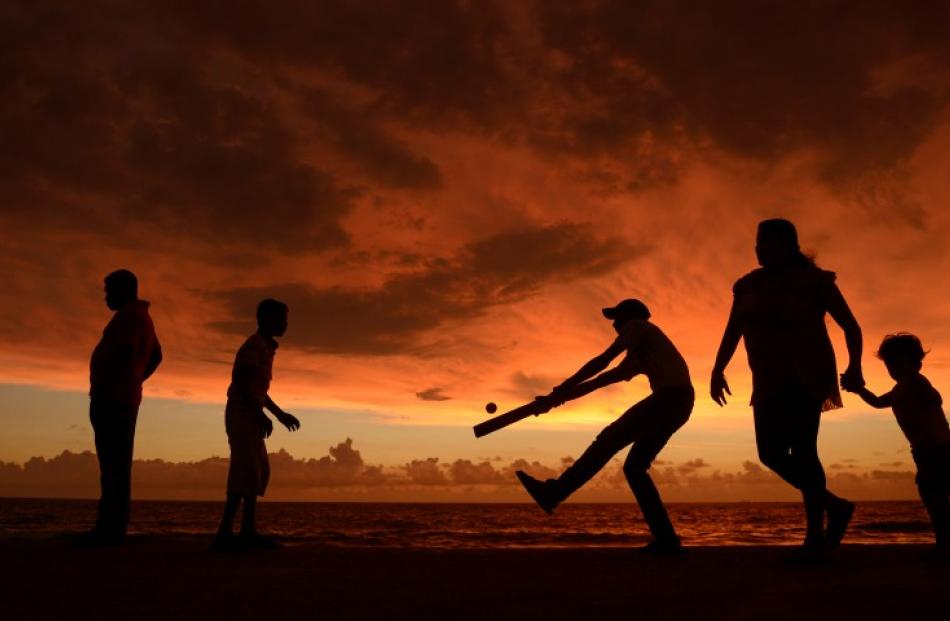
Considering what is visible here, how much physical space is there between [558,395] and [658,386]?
82 centimetres

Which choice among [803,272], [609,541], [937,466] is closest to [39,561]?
[803,272]

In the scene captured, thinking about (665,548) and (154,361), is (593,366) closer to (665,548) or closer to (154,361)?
(665,548)

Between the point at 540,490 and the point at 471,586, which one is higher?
the point at 540,490

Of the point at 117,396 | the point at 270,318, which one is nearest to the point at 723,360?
the point at 270,318

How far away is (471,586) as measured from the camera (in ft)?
13.8

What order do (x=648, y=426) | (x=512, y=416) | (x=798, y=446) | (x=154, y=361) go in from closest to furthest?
(x=798, y=446) → (x=648, y=426) → (x=512, y=416) → (x=154, y=361)

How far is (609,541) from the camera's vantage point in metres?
18.3

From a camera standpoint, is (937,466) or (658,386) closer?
(937,466)

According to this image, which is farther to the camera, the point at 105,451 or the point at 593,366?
the point at 105,451

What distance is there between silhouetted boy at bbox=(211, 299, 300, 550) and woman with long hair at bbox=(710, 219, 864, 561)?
4164 millimetres

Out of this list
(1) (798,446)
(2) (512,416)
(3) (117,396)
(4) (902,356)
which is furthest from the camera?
(3) (117,396)

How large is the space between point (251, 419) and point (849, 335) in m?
5.02

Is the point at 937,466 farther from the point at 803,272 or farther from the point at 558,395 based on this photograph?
the point at 558,395

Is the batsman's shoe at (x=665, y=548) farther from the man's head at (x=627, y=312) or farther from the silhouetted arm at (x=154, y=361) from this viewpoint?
the silhouetted arm at (x=154, y=361)
